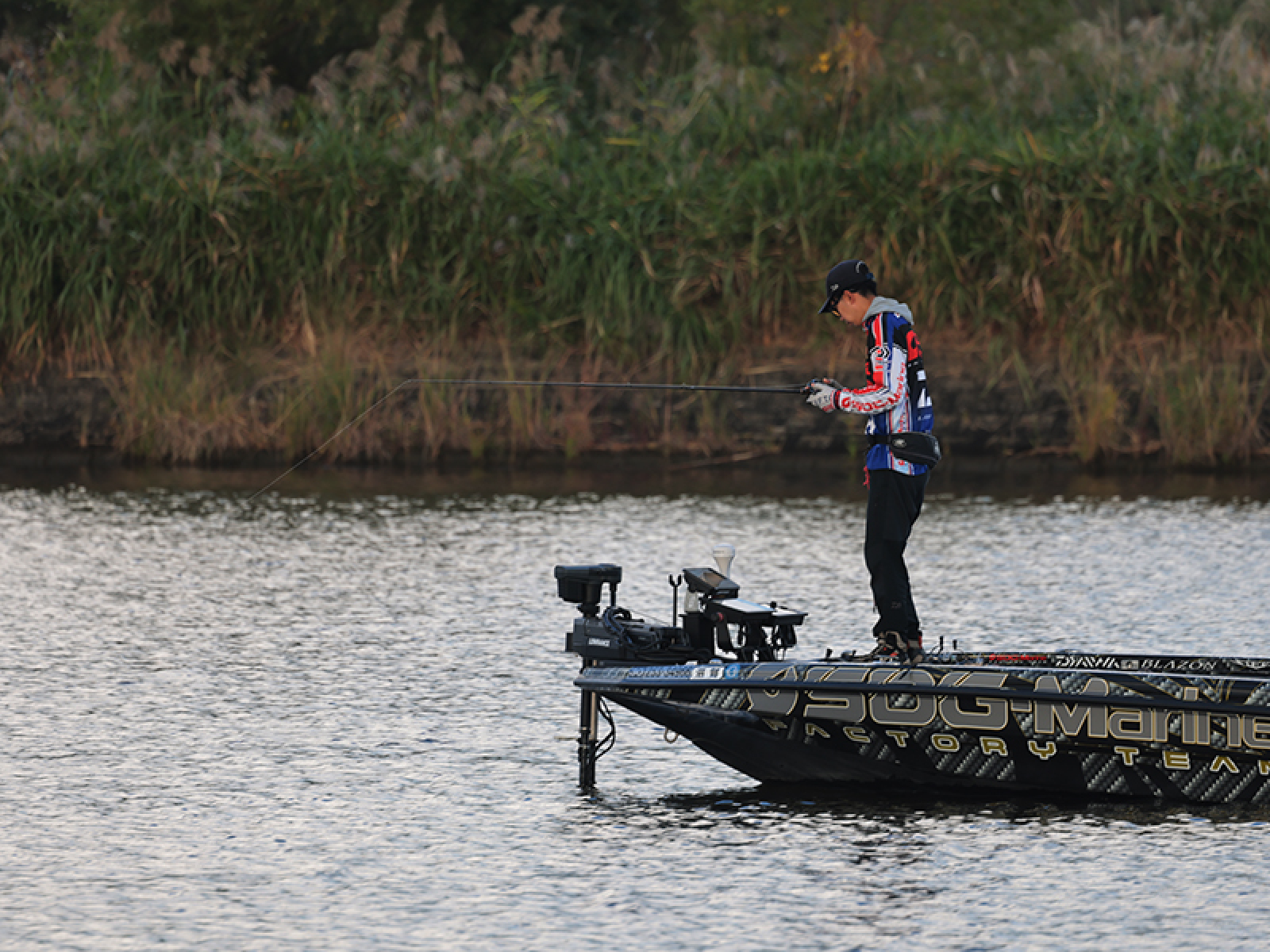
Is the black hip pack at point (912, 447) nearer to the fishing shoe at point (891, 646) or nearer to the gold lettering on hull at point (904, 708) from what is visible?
the fishing shoe at point (891, 646)

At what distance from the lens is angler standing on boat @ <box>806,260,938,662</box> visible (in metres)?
8.14

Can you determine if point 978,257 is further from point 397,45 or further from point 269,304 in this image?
point 397,45

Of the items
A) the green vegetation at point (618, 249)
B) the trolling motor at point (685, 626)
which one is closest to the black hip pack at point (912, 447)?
the trolling motor at point (685, 626)

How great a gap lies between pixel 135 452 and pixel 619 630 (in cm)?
1103

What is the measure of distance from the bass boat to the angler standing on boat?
2.30 feet

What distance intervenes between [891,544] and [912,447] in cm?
37

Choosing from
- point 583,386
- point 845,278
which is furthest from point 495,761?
point 583,386

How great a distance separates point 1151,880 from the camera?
6082 millimetres

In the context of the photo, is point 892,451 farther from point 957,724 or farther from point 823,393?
point 957,724

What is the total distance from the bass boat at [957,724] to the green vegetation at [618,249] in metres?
10.6

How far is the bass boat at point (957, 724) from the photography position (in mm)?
6668

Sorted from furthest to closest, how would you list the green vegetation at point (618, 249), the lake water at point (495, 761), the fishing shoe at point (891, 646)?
the green vegetation at point (618, 249) → the fishing shoe at point (891, 646) → the lake water at point (495, 761)

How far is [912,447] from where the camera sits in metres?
8.21

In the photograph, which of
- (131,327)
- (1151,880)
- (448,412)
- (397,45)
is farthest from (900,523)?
(397,45)
